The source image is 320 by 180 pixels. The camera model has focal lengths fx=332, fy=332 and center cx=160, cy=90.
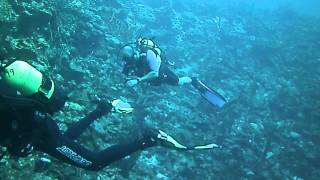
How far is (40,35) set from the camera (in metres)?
8.73

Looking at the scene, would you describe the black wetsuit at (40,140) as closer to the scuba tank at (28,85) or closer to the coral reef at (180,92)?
the scuba tank at (28,85)

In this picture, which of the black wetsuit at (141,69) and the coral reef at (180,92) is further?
the black wetsuit at (141,69)

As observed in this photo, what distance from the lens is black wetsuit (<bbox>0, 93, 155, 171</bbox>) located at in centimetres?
348

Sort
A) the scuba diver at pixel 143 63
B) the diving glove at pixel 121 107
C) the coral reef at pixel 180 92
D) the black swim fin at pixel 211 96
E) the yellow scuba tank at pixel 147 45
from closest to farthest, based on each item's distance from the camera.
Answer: the diving glove at pixel 121 107
the coral reef at pixel 180 92
the scuba diver at pixel 143 63
the yellow scuba tank at pixel 147 45
the black swim fin at pixel 211 96

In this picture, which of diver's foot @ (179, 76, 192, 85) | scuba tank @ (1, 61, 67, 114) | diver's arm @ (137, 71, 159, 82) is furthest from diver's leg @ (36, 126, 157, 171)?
diver's foot @ (179, 76, 192, 85)

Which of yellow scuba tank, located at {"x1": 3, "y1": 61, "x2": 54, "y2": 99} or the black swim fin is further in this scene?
the black swim fin

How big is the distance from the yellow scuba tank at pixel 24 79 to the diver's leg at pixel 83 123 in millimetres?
1627

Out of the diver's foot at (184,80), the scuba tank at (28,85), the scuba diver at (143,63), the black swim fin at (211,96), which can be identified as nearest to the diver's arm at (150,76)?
the scuba diver at (143,63)

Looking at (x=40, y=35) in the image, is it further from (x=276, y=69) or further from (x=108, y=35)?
(x=276, y=69)

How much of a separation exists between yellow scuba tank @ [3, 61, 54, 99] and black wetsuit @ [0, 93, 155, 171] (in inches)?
7.4

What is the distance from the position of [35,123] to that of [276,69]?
10997 millimetres

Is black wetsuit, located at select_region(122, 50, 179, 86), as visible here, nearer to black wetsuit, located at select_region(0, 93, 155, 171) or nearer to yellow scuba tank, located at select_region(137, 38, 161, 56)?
yellow scuba tank, located at select_region(137, 38, 161, 56)

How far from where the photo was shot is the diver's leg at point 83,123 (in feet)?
17.1

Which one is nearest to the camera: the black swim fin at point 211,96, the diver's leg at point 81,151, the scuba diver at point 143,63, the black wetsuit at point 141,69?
the diver's leg at point 81,151
